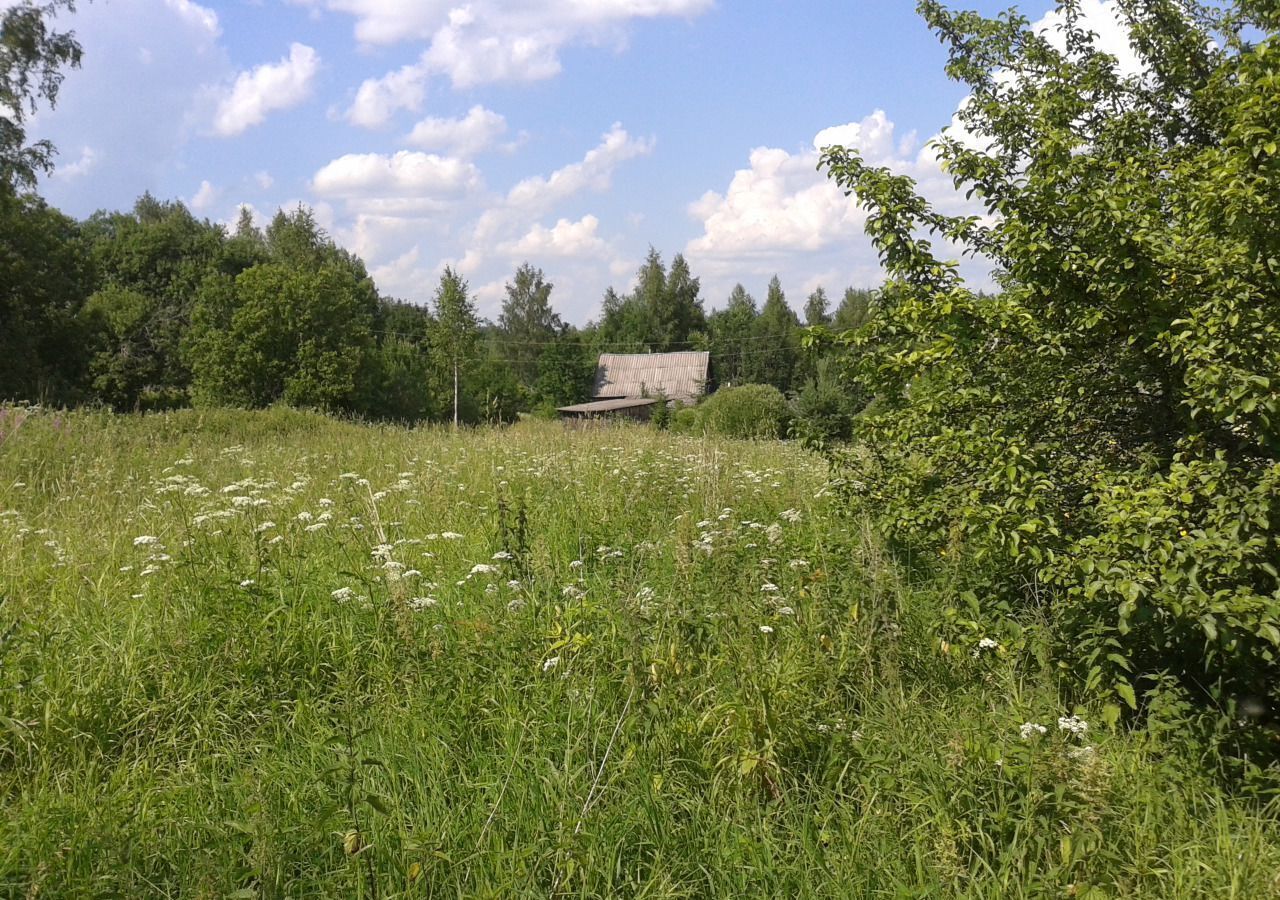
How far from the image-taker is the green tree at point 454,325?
38531mm

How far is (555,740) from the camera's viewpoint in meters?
3.27

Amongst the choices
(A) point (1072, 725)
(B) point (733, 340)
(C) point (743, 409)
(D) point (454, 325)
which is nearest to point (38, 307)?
(D) point (454, 325)

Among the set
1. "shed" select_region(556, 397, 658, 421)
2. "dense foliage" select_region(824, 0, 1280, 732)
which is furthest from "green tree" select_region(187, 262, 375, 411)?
"dense foliage" select_region(824, 0, 1280, 732)

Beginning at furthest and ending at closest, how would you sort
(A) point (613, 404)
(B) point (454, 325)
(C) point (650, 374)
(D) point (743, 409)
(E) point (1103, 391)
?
(C) point (650, 374) → (A) point (613, 404) → (B) point (454, 325) → (D) point (743, 409) → (E) point (1103, 391)

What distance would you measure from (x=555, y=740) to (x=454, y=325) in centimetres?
3724

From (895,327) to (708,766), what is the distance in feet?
9.11

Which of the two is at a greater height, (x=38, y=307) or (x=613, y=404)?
(x=38, y=307)

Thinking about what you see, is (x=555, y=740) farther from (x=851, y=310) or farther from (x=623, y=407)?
(x=851, y=310)

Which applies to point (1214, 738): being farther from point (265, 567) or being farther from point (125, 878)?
point (265, 567)

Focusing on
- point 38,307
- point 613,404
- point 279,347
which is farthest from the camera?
point 613,404

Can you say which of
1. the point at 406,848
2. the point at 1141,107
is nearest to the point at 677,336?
the point at 1141,107

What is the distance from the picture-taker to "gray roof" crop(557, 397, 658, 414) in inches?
1879

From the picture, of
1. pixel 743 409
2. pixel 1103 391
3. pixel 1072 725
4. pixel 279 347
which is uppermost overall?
pixel 279 347

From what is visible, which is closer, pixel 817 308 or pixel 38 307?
pixel 38 307
